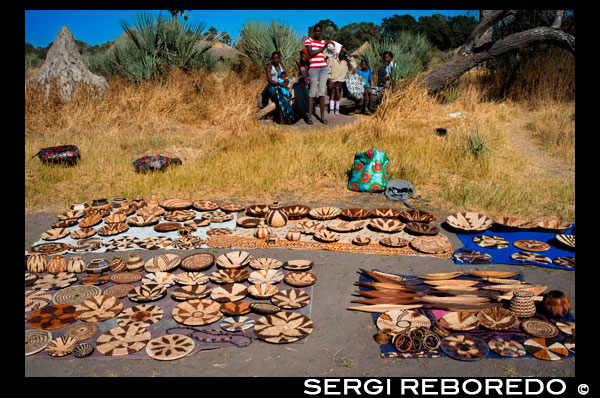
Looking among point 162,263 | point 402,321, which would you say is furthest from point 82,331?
point 402,321

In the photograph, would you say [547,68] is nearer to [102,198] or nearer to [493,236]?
[493,236]

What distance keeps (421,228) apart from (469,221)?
21.1 inches

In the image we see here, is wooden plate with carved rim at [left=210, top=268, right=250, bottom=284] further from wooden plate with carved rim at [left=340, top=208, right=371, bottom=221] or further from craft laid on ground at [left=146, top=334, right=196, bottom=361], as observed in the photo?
wooden plate with carved rim at [left=340, top=208, right=371, bottom=221]

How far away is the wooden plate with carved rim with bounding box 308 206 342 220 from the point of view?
4891 millimetres

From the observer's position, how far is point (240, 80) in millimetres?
11070

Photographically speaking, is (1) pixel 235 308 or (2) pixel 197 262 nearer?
(1) pixel 235 308

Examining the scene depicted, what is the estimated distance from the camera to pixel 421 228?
450 cm

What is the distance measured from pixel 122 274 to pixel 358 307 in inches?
74.3

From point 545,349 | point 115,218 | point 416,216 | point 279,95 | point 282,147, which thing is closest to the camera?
point 545,349

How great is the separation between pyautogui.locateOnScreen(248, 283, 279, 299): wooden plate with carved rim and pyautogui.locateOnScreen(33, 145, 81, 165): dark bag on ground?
4646 millimetres

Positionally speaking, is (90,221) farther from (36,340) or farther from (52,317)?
(36,340)

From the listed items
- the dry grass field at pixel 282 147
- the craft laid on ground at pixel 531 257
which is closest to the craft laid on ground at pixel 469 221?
the dry grass field at pixel 282 147

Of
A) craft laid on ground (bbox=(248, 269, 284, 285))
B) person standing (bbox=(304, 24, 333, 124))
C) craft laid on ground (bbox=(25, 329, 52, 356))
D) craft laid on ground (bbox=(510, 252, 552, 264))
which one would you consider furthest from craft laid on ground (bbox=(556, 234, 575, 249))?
person standing (bbox=(304, 24, 333, 124))

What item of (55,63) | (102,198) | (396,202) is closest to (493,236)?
(396,202)
